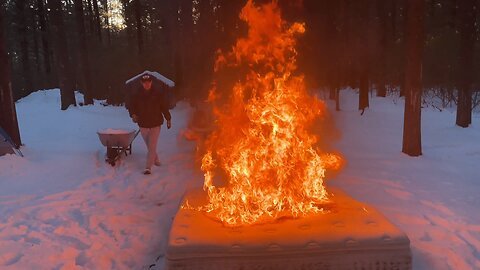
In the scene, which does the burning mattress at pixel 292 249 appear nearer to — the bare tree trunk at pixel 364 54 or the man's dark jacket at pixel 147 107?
the man's dark jacket at pixel 147 107

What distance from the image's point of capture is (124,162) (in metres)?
10.4

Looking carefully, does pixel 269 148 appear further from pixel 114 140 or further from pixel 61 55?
pixel 61 55

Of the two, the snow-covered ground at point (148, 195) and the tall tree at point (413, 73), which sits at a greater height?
the tall tree at point (413, 73)

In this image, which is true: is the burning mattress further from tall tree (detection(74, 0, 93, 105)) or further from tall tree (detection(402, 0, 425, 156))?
tall tree (detection(74, 0, 93, 105))

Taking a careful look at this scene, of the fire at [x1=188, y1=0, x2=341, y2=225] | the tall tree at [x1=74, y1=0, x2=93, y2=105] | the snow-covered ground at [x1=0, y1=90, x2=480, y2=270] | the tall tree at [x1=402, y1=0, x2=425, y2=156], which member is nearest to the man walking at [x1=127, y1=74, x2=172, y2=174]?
the snow-covered ground at [x1=0, y1=90, x2=480, y2=270]

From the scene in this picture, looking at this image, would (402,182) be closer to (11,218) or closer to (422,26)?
(422,26)

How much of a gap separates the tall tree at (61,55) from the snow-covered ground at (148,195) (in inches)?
261

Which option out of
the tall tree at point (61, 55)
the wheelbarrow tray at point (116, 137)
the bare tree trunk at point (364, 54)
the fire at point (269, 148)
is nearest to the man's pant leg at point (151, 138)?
the wheelbarrow tray at point (116, 137)

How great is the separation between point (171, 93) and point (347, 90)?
1222 cm

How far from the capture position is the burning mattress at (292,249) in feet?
14.4

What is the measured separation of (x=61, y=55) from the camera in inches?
843

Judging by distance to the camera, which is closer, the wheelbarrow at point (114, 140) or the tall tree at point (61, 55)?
the wheelbarrow at point (114, 140)

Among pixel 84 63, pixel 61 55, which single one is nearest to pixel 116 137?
pixel 61 55

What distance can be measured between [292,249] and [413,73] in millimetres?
7400
